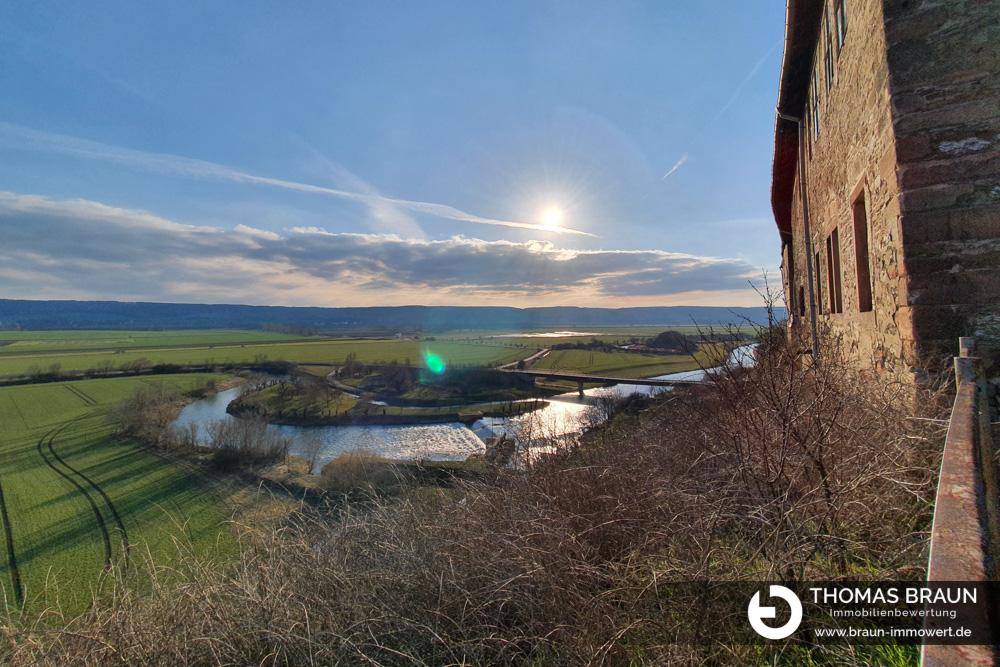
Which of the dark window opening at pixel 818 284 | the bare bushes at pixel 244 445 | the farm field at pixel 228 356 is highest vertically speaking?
the dark window opening at pixel 818 284

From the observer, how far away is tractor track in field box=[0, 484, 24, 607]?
58.2ft

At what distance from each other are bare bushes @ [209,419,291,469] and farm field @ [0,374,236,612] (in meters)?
2.26

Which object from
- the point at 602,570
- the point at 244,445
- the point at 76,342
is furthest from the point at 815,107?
the point at 76,342

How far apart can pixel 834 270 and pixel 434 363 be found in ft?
211

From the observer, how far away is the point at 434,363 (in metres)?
69.1

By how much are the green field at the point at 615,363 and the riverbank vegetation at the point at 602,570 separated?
1476 inches

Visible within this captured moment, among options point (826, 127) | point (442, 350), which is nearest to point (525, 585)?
point (826, 127)

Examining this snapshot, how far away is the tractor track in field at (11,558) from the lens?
17.8 meters

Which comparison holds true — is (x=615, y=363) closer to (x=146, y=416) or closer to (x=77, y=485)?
(x=146, y=416)

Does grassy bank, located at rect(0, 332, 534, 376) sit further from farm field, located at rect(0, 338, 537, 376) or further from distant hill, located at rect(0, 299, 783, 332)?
distant hill, located at rect(0, 299, 783, 332)

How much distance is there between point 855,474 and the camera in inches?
116

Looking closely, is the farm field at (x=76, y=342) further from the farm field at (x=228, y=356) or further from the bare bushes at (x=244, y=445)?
the bare bushes at (x=244, y=445)

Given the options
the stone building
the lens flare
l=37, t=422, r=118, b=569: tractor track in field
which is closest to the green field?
the lens flare

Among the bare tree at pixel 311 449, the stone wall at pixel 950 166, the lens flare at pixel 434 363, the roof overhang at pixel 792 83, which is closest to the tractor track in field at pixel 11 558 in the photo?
the bare tree at pixel 311 449
